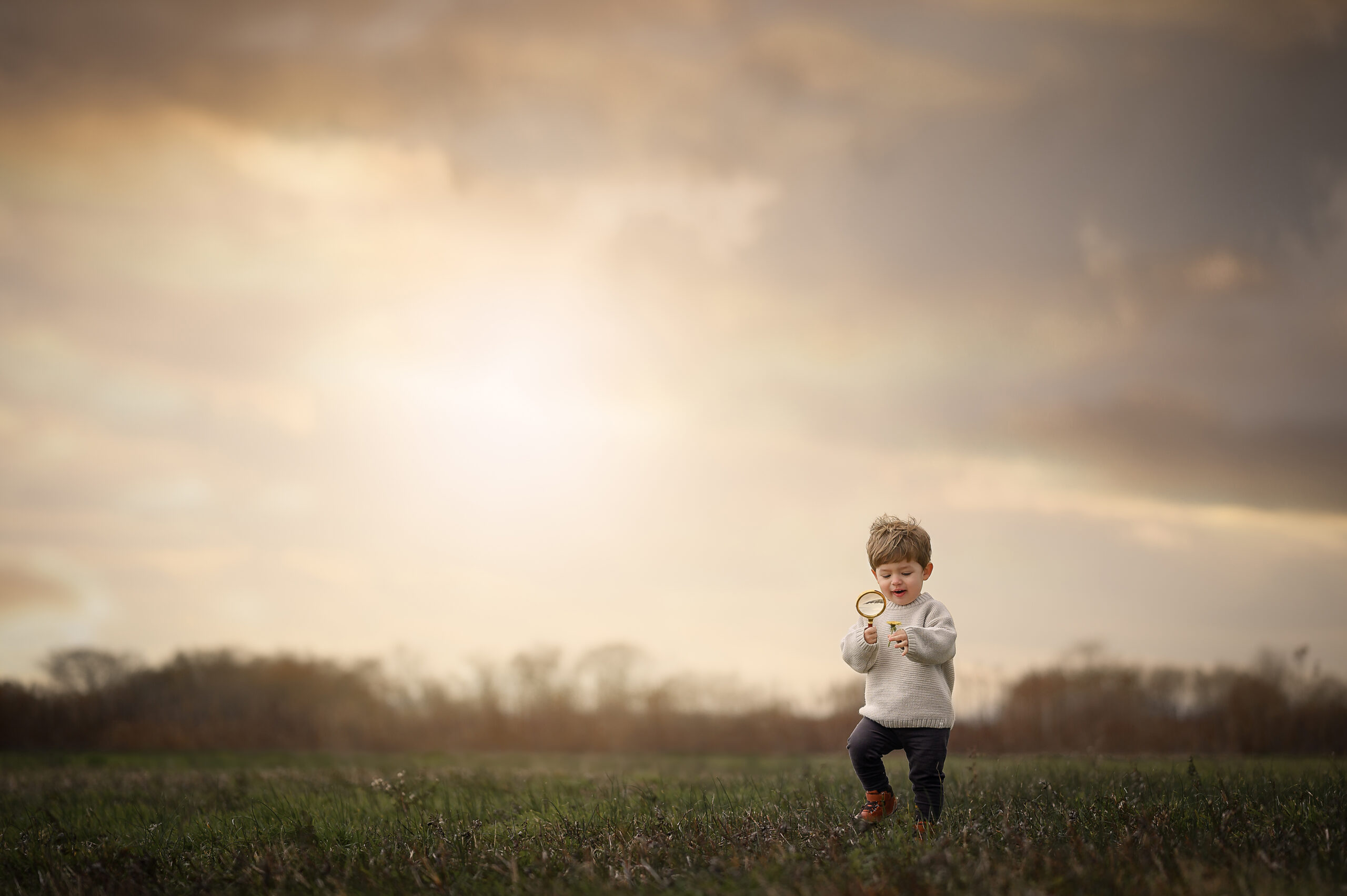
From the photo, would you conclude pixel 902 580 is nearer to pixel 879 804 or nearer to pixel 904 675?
pixel 904 675

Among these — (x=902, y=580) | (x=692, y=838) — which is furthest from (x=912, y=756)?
(x=692, y=838)

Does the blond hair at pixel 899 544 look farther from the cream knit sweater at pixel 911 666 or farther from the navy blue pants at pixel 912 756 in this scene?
the navy blue pants at pixel 912 756

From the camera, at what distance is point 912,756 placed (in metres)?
6.88

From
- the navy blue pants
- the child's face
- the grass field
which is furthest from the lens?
the child's face

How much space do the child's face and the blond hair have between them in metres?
0.03

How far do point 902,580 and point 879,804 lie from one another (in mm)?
1750

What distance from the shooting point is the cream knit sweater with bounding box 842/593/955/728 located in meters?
6.82

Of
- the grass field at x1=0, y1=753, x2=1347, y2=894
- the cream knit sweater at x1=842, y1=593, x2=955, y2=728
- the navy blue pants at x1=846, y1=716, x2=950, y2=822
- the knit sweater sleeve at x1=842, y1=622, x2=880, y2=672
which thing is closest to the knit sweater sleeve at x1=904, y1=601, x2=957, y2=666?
the cream knit sweater at x1=842, y1=593, x2=955, y2=728

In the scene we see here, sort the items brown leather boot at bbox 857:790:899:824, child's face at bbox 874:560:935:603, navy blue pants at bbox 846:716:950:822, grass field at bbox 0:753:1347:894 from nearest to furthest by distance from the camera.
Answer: grass field at bbox 0:753:1347:894, navy blue pants at bbox 846:716:950:822, brown leather boot at bbox 857:790:899:824, child's face at bbox 874:560:935:603

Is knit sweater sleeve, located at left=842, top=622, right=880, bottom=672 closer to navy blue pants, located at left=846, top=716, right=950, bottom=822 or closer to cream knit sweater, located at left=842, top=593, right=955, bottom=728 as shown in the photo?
cream knit sweater, located at left=842, top=593, right=955, bottom=728

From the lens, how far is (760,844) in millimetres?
5637

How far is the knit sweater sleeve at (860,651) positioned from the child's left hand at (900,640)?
273mm

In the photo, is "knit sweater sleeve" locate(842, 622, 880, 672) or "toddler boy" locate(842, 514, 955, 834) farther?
"knit sweater sleeve" locate(842, 622, 880, 672)

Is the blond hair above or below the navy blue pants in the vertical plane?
above
